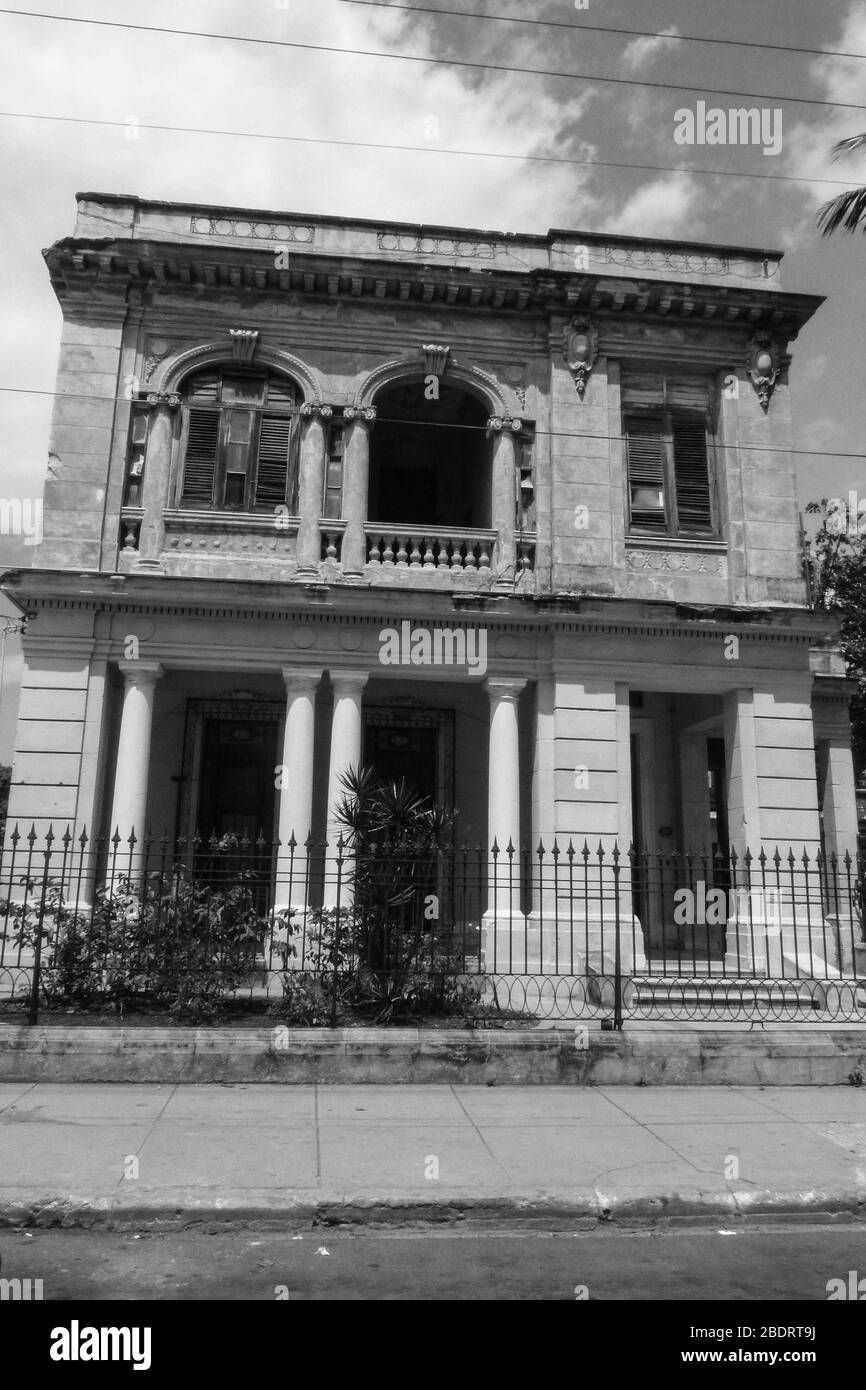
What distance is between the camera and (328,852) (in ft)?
50.3

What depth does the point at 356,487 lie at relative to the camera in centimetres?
1574

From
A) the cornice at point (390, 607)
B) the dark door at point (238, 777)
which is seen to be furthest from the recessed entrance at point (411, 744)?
the cornice at point (390, 607)

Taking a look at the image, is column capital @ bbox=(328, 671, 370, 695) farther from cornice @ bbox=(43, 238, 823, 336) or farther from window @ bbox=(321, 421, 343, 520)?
cornice @ bbox=(43, 238, 823, 336)

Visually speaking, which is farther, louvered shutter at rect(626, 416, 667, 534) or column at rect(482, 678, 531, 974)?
louvered shutter at rect(626, 416, 667, 534)

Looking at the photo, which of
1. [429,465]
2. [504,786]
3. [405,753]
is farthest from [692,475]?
[405,753]

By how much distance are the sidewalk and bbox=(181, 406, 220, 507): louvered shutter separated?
9.38m

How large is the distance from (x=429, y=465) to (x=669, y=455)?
15.7ft

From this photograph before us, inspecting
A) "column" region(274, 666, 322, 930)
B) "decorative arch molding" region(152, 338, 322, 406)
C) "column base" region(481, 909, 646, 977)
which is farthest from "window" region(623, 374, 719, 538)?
"column base" region(481, 909, 646, 977)

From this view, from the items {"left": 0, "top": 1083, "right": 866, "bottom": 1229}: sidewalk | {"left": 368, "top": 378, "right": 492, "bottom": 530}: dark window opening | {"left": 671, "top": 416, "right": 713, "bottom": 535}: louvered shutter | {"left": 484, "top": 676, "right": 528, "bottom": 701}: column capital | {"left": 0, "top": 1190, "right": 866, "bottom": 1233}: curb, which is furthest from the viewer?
{"left": 368, "top": 378, "right": 492, "bottom": 530}: dark window opening

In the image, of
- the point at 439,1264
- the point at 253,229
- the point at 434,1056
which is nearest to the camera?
the point at 439,1264

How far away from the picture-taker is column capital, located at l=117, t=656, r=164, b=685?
14727mm

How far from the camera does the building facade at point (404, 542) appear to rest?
1487cm

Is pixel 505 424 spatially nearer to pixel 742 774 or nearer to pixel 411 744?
pixel 411 744

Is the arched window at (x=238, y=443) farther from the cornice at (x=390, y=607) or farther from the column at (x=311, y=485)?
the cornice at (x=390, y=607)
